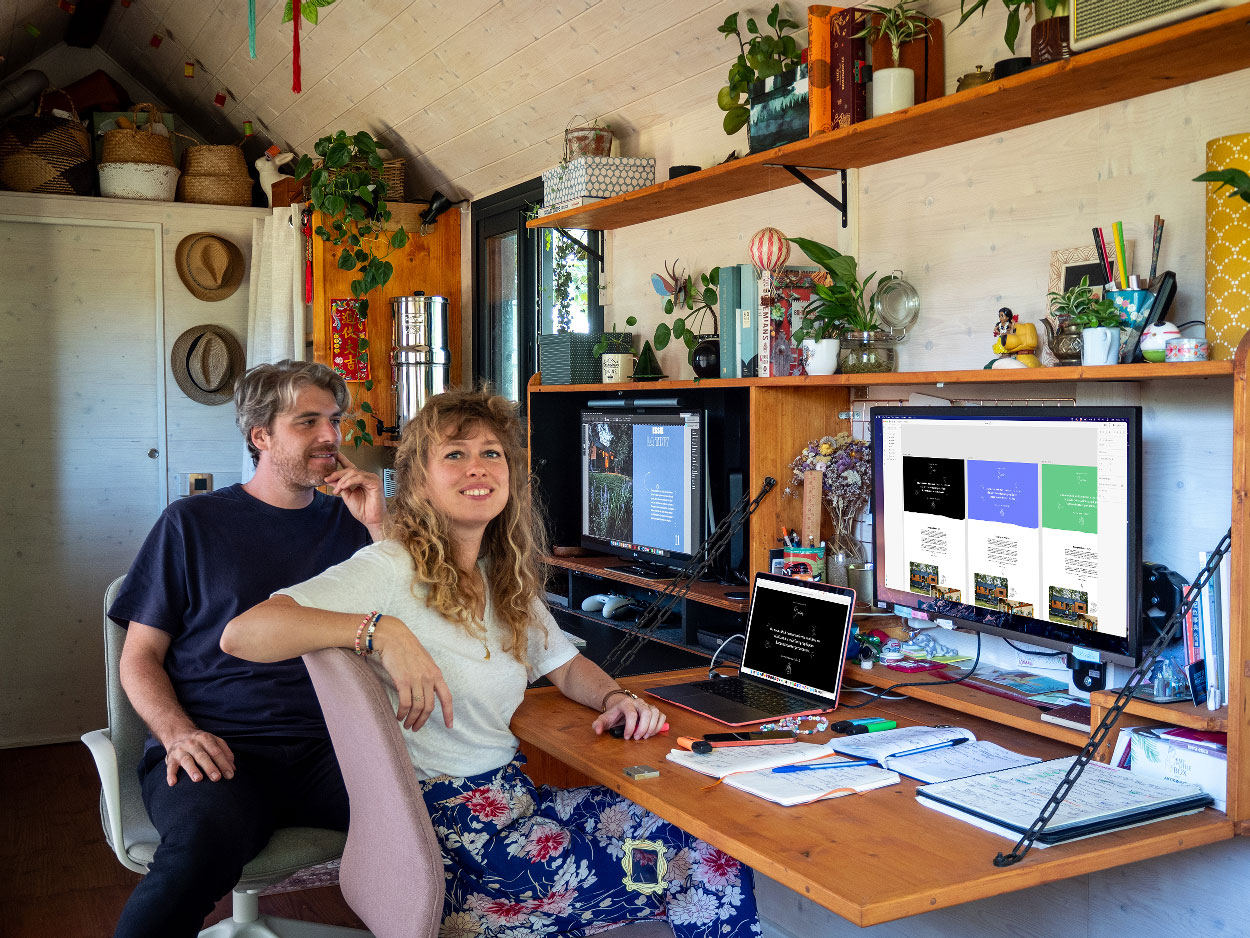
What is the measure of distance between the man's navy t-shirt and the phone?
2.72 feet

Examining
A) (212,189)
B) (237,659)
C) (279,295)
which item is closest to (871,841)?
(237,659)

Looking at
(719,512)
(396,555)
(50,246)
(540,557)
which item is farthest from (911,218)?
(50,246)

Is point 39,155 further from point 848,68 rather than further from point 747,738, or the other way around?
point 747,738

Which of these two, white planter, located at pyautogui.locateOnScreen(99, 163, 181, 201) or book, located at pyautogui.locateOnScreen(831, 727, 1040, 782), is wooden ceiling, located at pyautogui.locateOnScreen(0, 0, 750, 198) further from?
book, located at pyautogui.locateOnScreen(831, 727, 1040, 782)

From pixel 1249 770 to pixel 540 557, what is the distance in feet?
3.73

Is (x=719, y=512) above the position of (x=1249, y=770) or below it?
above

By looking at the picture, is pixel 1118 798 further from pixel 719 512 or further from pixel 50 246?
pixel 50 246

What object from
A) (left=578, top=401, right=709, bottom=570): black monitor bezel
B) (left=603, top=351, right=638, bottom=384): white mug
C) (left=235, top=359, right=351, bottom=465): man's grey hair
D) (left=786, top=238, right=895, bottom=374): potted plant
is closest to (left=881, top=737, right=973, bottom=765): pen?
(left=786, top=238, right=895, bottom=374): potted plant

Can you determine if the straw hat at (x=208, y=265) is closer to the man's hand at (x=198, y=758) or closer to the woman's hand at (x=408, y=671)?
the man's hand at (x=198, y=758)

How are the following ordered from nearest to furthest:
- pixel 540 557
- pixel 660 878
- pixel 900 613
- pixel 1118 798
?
pixel 1118 798, pixel 660 878, pixel 540 557, pixel 900 613

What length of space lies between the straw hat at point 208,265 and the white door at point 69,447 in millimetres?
114

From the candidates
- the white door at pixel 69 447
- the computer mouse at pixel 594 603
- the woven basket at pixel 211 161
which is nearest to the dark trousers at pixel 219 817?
the computer mouse at pixel 594 603

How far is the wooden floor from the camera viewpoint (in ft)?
9.57

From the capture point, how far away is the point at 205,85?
4.97 metres
